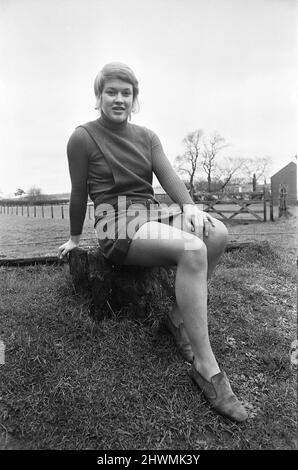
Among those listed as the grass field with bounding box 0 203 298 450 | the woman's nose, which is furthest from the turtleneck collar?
the grass field with bounding box 0 203 298 450

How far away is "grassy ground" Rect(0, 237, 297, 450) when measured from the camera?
1618mm

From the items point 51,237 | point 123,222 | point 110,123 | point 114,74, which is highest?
point 114,74

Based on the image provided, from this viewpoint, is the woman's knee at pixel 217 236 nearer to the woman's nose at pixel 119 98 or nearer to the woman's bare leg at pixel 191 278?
the woman's bare leg at pixel 191 278

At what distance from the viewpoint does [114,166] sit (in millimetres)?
2043

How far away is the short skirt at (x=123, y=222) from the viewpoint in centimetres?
185

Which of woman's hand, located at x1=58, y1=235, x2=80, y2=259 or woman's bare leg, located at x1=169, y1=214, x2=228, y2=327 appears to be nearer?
woman's bare leg, located at x1=169, y1=214, x2=228, y2=327

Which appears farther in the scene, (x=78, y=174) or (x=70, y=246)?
(x=70, y=246)

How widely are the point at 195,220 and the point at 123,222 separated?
0.37 metres

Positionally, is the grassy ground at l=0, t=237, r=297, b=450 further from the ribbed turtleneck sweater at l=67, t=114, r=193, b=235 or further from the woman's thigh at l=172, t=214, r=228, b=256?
the ribbed turtleneck sweater at l=67, t=114, r=193, b=235

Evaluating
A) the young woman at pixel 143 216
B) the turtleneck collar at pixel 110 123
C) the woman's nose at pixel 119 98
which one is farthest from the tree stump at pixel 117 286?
the woman's nose at pixel 119 98

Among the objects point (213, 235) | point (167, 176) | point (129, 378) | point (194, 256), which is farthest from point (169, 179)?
point (129, 378)

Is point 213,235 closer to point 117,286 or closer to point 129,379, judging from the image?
point 117,286
